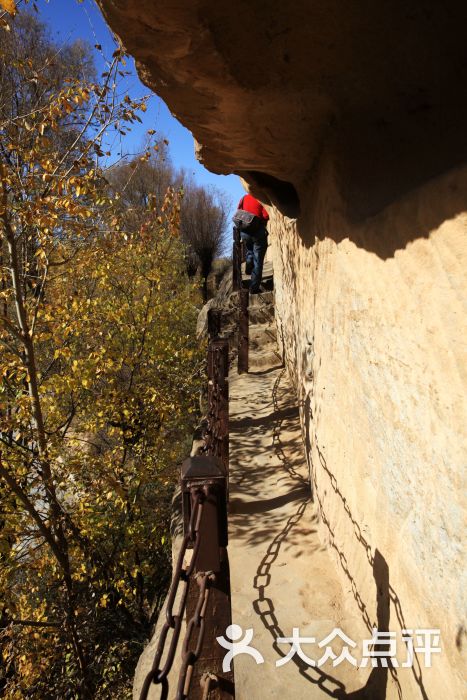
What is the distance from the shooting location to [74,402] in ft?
24.1

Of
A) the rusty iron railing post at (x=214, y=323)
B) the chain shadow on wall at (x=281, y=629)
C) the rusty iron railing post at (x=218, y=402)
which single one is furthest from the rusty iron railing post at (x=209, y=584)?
the rusty iron railing post at (x=214, y=323)

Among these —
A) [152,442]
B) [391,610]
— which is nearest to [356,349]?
[391,610]

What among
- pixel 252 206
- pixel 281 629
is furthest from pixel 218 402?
pixel 252 206

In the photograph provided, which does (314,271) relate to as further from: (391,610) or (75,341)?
(75,341)

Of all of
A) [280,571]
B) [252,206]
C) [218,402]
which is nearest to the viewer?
[280,571]

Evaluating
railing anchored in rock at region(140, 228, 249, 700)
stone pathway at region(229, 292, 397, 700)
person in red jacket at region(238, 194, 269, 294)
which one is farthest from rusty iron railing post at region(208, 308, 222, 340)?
railing anchored in rock at region(140, 228, 249, 700)

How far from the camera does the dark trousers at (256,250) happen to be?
24.2ft

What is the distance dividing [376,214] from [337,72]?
3.01ft

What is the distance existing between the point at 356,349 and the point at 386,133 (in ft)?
3.46

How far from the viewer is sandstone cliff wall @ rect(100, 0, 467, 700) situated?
1.48 m

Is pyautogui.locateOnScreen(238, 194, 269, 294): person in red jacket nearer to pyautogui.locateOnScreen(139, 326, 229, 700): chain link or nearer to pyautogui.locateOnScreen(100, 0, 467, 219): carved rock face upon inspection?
pyautogui.locateOnScreen(100, 0, 467, 219): carved rock face

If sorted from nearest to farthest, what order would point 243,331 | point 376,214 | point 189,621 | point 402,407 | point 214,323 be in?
point 189,621, point 402,407, point 376,214, point 214,323, point 243,331

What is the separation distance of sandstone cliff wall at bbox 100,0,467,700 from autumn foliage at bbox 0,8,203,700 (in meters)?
2.77

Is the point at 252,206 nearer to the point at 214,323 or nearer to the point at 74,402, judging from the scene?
the point at 214,323
